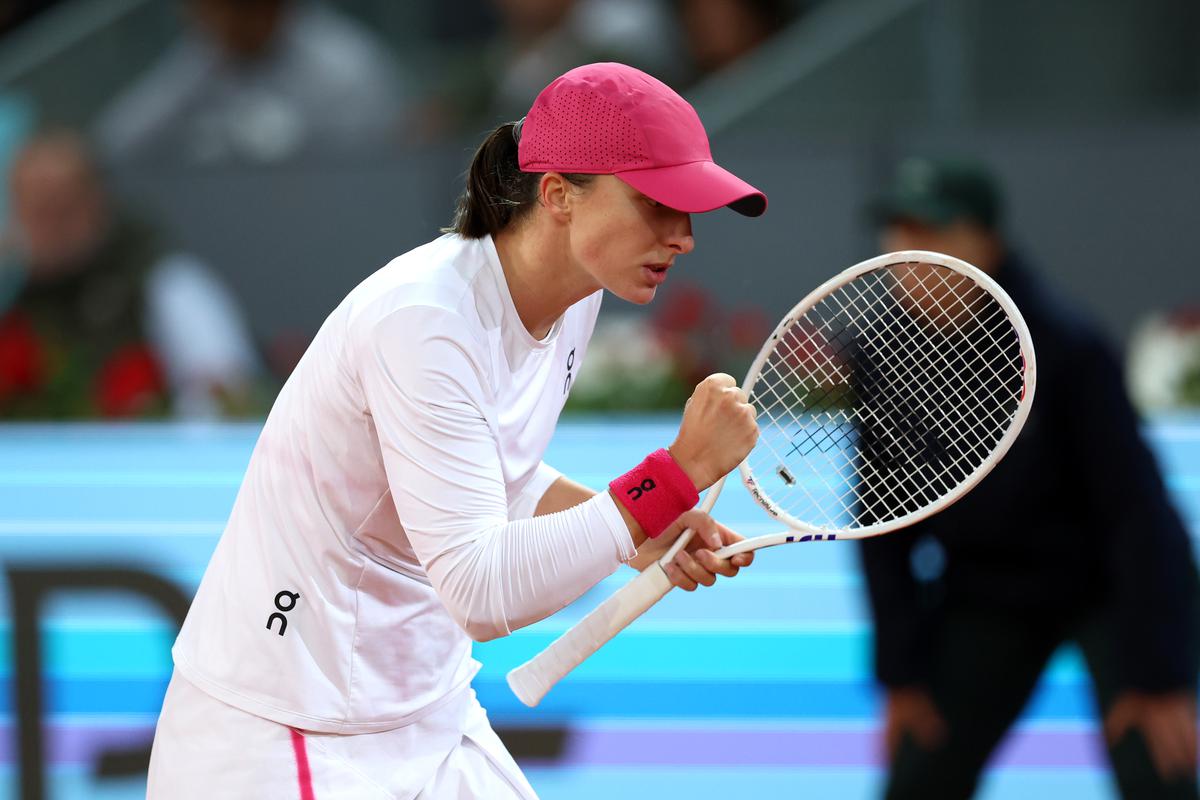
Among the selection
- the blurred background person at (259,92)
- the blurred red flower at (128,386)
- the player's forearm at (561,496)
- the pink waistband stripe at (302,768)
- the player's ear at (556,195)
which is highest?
the blurred background person at (259,92)

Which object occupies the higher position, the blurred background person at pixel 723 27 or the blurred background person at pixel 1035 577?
the blurred background person at pixel 723 27

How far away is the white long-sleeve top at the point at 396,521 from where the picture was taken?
1.76 metres

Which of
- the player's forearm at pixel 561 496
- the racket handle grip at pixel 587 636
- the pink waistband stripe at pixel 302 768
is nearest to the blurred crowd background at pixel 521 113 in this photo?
the player's forearm at pixel 561 496

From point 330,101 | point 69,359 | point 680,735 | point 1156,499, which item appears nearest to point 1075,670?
point 1156,499

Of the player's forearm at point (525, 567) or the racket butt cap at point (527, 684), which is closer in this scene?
the player's forearm at point (525, 567)

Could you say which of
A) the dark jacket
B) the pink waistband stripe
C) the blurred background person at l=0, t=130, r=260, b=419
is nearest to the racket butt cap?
the pink waistband stripe

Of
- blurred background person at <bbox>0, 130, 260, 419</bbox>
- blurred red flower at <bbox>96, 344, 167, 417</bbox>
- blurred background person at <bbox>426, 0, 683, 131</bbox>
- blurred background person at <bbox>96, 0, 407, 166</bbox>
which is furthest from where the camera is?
blurred background person at <bbox>96, 0, 407, 166</bbox>

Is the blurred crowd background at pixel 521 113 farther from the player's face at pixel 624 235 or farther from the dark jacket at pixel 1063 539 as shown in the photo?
the player's face at pixel 624 235

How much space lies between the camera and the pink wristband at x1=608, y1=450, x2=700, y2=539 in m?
1.80

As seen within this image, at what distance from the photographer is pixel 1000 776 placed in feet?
10.3

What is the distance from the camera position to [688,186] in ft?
5.84

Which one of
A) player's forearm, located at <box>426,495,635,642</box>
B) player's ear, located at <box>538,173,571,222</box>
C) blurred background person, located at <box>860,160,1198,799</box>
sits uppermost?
player's ear, located at <box>538,173,571,222</box>

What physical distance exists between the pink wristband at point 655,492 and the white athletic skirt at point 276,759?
0.45 m

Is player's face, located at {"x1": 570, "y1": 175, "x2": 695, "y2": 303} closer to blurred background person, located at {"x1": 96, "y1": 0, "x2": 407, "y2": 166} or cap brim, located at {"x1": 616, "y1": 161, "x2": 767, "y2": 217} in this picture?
cap brim, located at {"x1": 616, "y1": 161, "x2": 767, "y2": 217}
